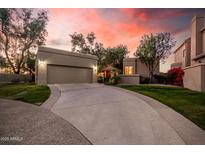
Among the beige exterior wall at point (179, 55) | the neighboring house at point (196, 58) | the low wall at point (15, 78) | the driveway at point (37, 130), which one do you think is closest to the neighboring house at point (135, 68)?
the beige exterior wall at point (179, 55)

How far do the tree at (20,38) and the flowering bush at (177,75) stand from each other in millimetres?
11052

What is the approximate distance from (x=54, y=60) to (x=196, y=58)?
9.53 m

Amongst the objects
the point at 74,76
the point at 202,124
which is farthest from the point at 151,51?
the point at 202,124

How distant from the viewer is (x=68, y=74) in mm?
10672

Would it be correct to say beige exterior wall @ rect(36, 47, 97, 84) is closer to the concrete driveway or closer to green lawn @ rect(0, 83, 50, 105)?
green lawn @ rect(0, 83, 50, 105)

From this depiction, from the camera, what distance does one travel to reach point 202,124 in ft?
10.2

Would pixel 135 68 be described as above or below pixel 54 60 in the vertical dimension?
below

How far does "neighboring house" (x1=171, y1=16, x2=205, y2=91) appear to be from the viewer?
658cm

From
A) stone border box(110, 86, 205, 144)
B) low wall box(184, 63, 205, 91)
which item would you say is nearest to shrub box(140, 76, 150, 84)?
low wall box(184, 63, 205, 91)

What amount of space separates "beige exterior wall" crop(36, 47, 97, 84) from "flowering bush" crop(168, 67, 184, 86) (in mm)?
6645

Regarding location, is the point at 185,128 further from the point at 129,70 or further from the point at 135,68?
the point at 129,70

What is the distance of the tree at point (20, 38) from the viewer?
12.3 meters

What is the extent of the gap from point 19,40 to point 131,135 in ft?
51.3

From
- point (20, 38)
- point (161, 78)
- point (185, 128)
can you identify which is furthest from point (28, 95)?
point (161, 78)
